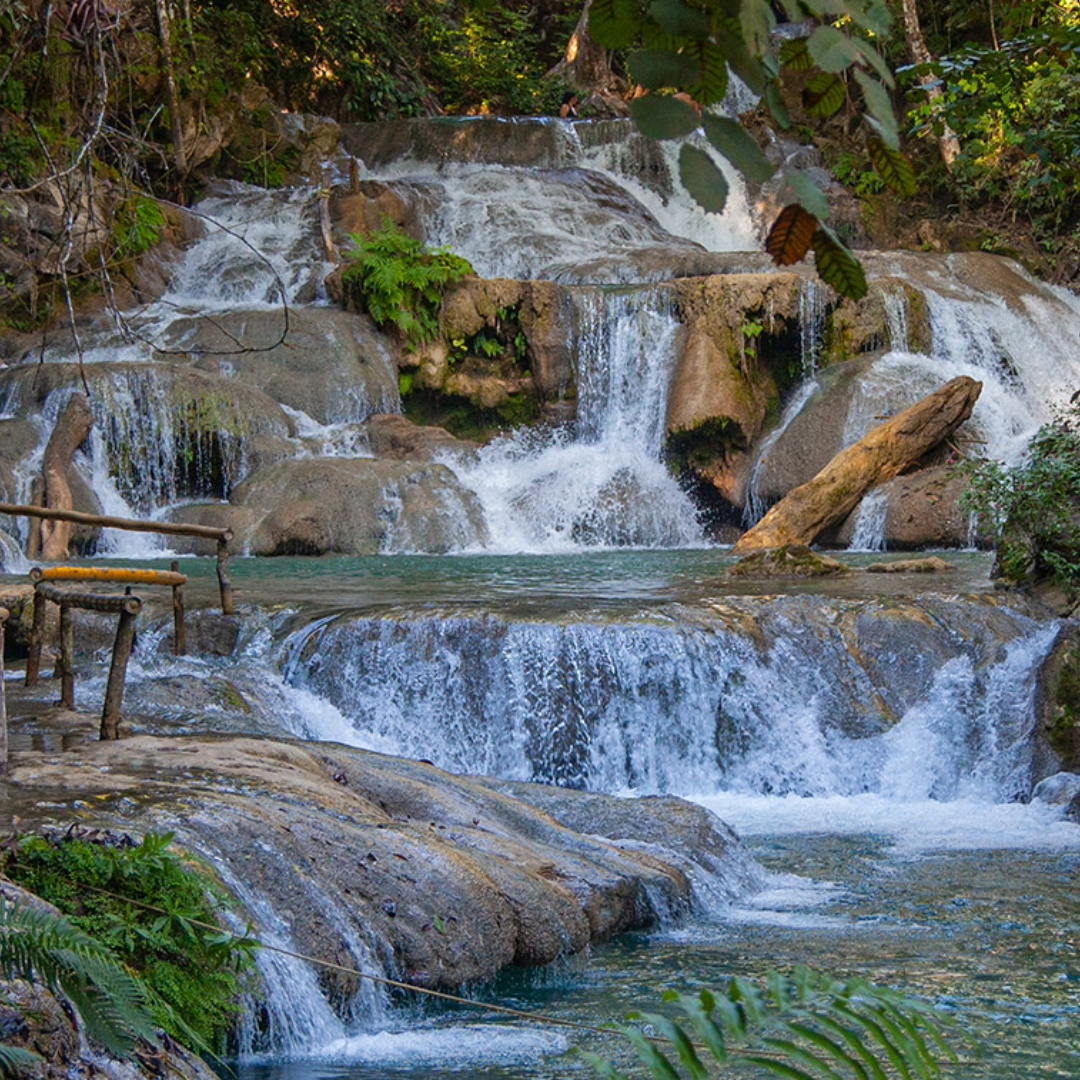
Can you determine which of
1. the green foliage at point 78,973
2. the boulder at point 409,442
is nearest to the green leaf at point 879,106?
the green foliage at point 78,973

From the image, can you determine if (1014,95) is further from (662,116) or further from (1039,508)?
(662,116)

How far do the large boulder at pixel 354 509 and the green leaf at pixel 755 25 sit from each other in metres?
14.6

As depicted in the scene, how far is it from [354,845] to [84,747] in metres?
1.64

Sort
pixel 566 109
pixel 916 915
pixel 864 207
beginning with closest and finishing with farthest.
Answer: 1. pixel 916 915
2. pixel 864 207
3. pixel 566 109

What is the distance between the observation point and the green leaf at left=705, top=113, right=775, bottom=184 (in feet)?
4.15

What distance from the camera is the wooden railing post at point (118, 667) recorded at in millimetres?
6102

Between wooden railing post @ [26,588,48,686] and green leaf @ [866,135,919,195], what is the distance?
7.11 m

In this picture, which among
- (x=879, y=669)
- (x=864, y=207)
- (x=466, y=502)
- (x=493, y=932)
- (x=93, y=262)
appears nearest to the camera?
(x=493, y=932)

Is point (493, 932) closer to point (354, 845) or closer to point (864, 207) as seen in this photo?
point (354, 845)

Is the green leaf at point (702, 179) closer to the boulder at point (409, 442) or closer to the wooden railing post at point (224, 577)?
the wooden railing post at point (224, 577)

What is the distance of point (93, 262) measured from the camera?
18344mm

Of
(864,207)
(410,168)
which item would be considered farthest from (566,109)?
(864,207)

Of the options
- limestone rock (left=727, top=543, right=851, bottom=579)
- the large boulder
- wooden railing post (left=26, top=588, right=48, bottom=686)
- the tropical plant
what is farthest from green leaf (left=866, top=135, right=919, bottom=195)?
the large boulder

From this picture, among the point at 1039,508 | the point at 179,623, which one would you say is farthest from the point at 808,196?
the point at 1039,508
